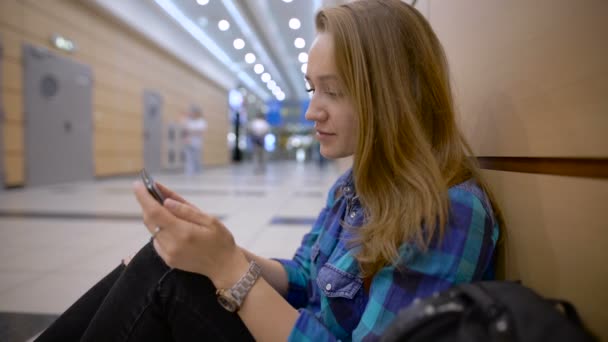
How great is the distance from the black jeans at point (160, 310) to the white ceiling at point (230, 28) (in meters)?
0.94

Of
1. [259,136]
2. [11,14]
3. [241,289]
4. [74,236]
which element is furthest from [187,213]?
[259,136]

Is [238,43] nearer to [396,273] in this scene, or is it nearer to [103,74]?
[396,273]

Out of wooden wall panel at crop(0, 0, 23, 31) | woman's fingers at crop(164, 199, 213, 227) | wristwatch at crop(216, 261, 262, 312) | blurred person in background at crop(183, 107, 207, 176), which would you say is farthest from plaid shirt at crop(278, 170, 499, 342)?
blurred person in background at crop(183, 107, 207, 176)

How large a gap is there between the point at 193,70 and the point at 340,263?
12.0 metres

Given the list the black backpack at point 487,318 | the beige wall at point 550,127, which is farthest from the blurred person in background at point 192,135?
the black backpack at point 487,318

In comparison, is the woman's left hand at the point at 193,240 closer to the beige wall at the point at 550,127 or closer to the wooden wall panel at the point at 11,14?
the beige wall at the point at 550,127

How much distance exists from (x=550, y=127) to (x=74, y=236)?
2.88 meters

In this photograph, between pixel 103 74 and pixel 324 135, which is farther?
pixel 103 74

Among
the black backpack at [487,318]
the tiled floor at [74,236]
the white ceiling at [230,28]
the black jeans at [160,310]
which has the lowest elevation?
the tiled floor at [74,236]

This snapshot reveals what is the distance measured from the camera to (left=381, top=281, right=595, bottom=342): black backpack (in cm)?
39

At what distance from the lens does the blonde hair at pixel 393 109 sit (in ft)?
2.32

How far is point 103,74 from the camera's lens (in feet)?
24.0

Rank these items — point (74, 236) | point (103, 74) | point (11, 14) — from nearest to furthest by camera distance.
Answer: point (74, 236)
point (11, 14)
point (103, 74)

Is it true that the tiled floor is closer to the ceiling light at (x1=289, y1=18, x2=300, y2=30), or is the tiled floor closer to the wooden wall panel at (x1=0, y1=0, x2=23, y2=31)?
the ceiling light at (x1=289, y1=18, x2=300, y2=30)
